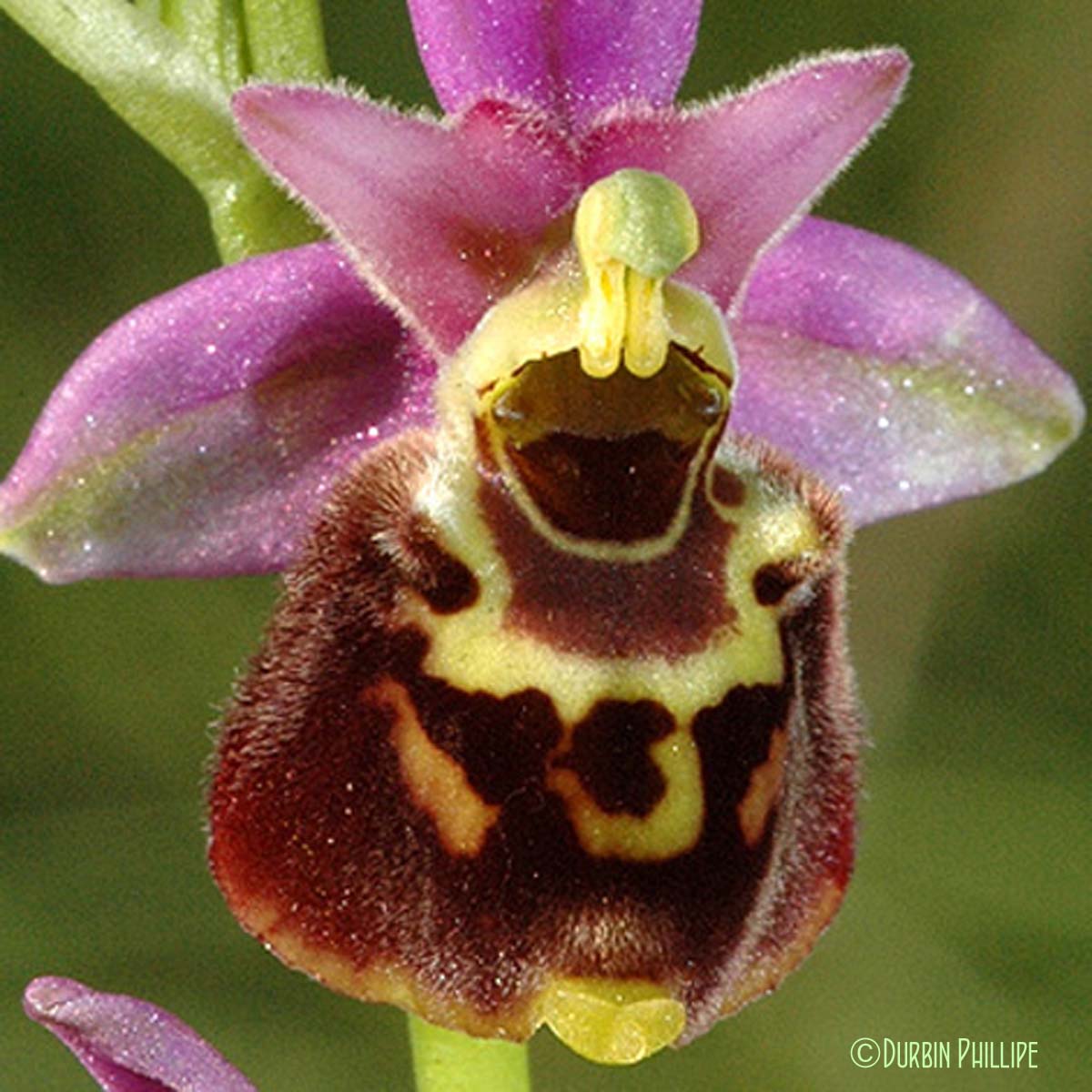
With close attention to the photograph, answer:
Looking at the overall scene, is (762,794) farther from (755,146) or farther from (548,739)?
(755,146)

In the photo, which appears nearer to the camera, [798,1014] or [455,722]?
[455,722]

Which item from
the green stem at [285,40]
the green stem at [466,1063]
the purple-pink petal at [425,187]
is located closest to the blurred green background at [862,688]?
the green stem at [466,1063]

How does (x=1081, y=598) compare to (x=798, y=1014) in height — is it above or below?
above

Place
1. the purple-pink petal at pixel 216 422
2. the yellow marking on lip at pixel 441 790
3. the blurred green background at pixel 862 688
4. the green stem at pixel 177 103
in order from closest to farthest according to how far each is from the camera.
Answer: the yellow marking on lip at pixel 441 790 < the purple-pink petal at pixel 216 422 < the green stem at pixel 177 103 < the blurred green background at pixel 862 688

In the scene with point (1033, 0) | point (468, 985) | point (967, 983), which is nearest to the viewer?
point (468, 985)

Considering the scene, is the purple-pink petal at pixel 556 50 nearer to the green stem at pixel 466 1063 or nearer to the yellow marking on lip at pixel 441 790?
the yellow marking on lip at pixel 441 790

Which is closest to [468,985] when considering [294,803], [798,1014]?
[294,803]

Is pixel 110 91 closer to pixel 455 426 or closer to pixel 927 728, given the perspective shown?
pixel 455 426
